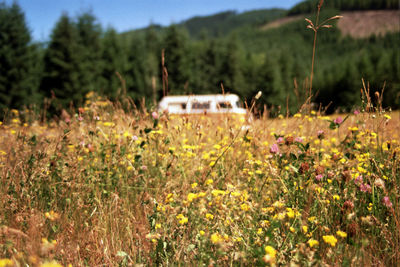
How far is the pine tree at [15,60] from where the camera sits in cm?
1800

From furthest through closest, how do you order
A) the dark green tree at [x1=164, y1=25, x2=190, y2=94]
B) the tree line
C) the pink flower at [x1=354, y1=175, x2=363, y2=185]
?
1. the dark green tree at [x1=164, y1=25, x2=190, y2=94]
2. the tree line
3. the pink flower at [x1=354, y1=175, x2=363, y2=185]

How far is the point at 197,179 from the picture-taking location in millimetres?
2367

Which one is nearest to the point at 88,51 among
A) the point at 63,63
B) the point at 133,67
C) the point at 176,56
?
the point at 63,63

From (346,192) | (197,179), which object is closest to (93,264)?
(197,179)

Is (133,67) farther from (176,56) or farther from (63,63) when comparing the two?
(63,63)

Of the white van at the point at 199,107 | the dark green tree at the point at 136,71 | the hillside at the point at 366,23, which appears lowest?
the white van at the point at 199,107

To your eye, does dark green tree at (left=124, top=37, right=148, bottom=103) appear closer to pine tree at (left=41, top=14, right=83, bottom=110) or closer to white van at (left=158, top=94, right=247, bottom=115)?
pine tree at (left=41, top=14, right=83, bottom=110)

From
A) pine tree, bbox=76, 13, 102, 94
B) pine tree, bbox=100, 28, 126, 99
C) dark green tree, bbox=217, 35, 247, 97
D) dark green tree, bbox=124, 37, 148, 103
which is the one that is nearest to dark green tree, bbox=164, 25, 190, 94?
dark green tree, bbox=124, 37, 148, 103

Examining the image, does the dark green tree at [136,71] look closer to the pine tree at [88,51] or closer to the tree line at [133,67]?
the tree line at [133,67]

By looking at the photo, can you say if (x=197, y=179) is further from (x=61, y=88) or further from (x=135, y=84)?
(x=135, y=84)

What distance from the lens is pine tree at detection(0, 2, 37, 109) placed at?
18.0 metres

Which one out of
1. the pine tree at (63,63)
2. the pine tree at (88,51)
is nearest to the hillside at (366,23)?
the pine tree at (88,51)

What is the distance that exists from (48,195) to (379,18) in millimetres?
119792

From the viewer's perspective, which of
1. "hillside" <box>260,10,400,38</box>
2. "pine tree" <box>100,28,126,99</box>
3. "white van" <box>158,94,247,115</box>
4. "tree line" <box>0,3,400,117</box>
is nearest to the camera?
"white van" <box>158,94,247,115</box>
